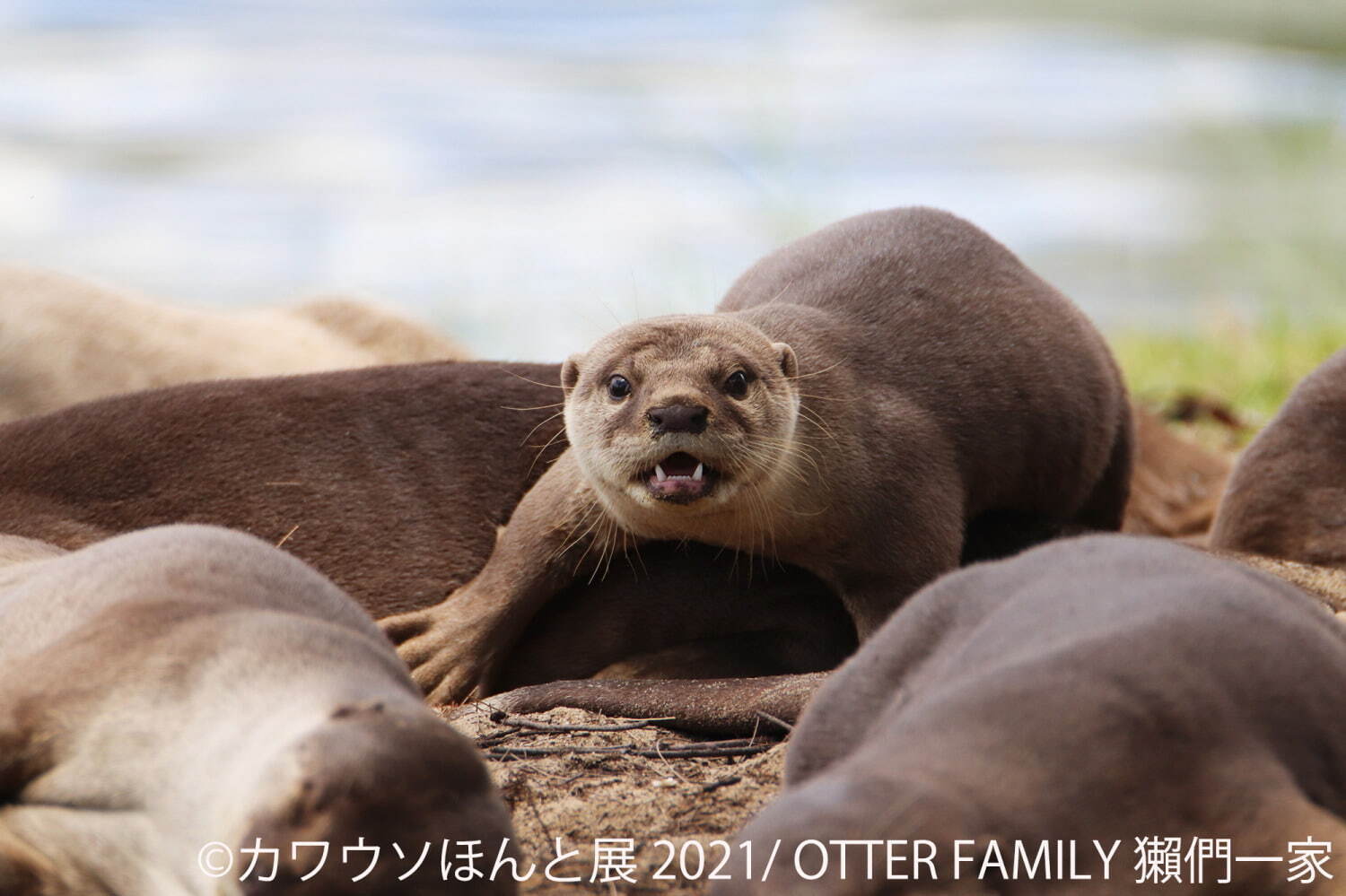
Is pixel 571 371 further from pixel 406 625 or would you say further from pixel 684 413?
pixel 406 625

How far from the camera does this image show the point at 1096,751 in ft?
5.98

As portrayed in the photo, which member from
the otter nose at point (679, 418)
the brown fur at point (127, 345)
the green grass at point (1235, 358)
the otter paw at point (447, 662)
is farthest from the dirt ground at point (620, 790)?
the green grass at point (1235, 358)

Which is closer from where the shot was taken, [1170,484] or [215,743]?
[215,743]

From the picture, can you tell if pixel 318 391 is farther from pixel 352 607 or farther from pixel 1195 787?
pixel 1195 787

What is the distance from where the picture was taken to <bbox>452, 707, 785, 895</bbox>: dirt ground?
2275 millimetres

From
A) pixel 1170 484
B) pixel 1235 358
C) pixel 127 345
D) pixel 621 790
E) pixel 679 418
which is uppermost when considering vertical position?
pixel 679 418

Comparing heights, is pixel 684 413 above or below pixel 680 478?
above

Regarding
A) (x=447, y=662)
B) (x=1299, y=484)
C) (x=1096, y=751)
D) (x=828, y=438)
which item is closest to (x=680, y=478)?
(x=828, y=438)

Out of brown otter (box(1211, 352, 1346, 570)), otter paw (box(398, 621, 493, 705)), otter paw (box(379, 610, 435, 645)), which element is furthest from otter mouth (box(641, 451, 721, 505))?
brown otter (box(1211, 352, 1346, 570))

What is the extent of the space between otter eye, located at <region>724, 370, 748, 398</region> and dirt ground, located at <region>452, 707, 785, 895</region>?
2.40 feet

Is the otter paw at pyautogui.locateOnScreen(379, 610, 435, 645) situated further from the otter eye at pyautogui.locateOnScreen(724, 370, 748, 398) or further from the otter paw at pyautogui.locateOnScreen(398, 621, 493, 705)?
the otter eye at pyautogui.locateOnScreen(724, 370, 748, 398)

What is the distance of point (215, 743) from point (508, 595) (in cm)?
162

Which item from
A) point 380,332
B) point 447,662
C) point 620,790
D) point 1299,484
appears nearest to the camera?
point 620,790

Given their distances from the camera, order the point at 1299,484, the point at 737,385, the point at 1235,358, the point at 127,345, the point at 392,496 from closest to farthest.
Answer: the point at 737,385, the point at 392,496, the point at 1299,484, the point at 127,345, the point at 1235,358
